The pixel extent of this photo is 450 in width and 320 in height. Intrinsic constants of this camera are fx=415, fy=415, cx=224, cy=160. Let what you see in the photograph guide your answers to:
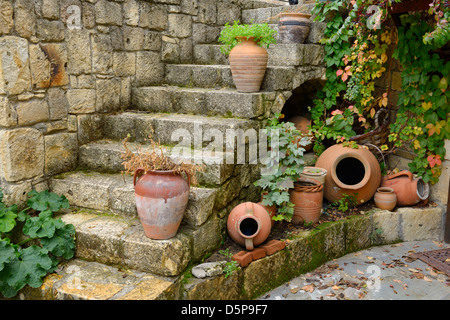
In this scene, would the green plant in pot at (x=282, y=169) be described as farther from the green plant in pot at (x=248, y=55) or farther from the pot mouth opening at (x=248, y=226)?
the green plant in pot at (x=248, y=55)

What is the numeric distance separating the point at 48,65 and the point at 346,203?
9.79ft

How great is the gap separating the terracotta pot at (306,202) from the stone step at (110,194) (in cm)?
85

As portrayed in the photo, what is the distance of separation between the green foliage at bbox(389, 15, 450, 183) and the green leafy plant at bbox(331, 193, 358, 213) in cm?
77

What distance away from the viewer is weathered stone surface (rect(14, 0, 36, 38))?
305 centimetres

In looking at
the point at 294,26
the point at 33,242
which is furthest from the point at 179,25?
the point at 33,242

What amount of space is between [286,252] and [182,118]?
1517 mm

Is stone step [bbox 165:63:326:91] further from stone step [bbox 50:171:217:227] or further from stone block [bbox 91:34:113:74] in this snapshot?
stone step [bbox 50:171:217:227]

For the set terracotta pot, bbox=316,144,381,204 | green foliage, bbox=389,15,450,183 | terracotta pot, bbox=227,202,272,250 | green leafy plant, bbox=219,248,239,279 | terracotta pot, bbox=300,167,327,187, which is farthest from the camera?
terracotta pot, bbox=316,144,381,204

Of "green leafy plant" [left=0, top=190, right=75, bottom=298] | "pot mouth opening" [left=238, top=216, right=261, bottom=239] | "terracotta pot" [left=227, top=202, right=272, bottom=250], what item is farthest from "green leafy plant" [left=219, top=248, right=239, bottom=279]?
"green leafy plant" [left=0, top=190, right=75, bottom=298]

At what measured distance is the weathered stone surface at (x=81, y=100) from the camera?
3.63 metres

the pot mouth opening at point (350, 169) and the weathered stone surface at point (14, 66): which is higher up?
the weathered stone surface at point (14, 66)

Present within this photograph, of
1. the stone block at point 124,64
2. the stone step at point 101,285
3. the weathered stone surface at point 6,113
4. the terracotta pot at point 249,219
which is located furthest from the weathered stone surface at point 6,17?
the terracotta pot at point 249,219

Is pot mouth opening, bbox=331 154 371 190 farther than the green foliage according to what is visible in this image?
Yes

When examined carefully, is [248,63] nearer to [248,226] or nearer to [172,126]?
[172,126]
